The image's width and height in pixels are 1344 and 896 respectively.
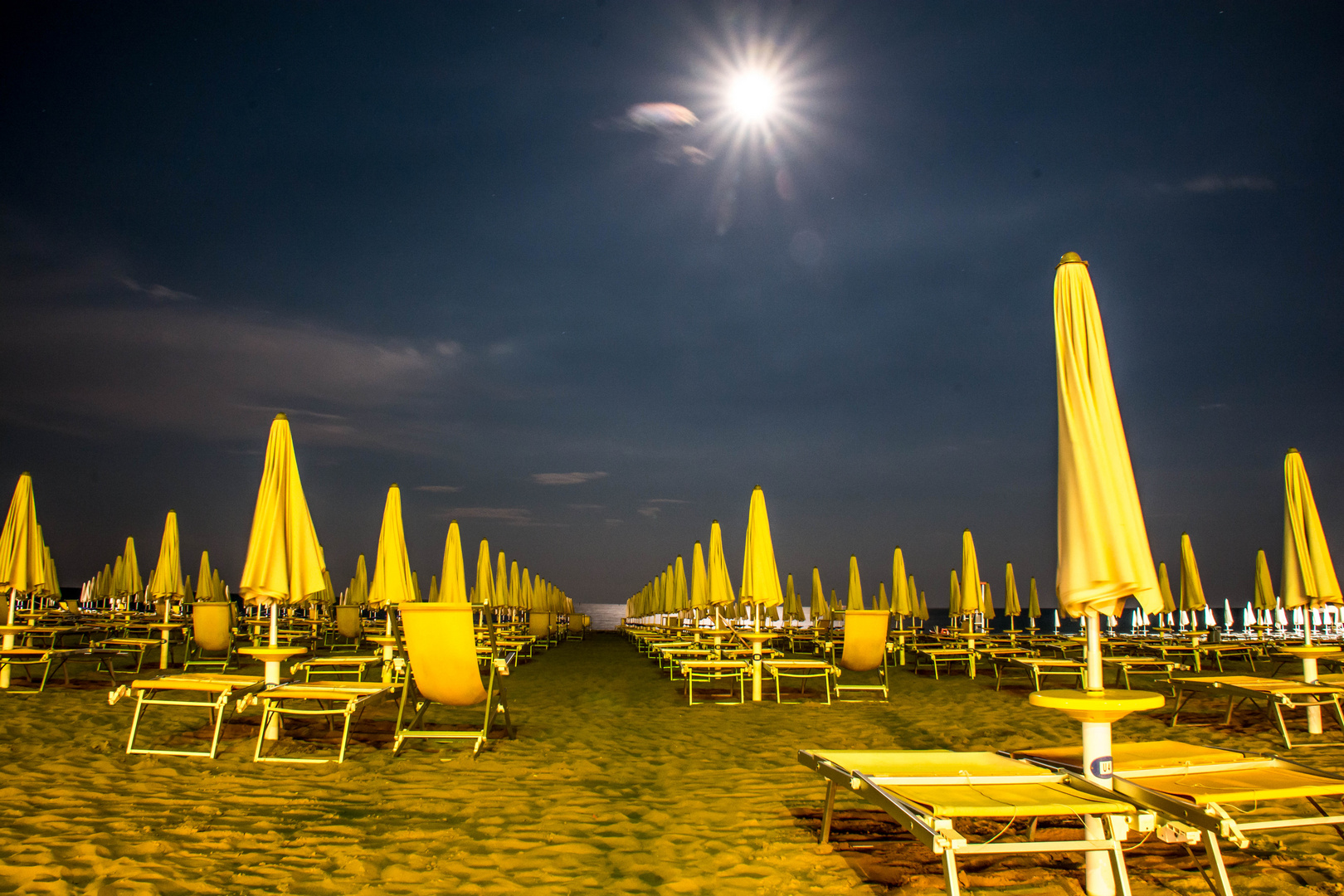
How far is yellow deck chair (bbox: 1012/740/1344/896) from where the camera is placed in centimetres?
226

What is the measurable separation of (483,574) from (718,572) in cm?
669

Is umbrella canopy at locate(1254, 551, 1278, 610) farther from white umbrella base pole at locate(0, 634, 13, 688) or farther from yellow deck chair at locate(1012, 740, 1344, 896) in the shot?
white umbrella base pole at locate(0, 634, 13, 688)

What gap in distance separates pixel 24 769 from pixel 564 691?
5809 millimetres

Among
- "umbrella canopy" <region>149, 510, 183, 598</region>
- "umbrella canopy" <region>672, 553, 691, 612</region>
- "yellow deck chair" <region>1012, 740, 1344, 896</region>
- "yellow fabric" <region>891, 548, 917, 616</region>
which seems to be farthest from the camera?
"umbrella canopy" <region>672, 553, 691, 612</region>

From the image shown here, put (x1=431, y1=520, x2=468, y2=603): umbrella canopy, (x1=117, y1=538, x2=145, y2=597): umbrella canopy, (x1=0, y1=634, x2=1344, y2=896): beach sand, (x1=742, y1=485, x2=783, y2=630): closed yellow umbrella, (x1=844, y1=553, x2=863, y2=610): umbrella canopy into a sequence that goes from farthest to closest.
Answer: (x1=844, y1=553, x2=863, y2=610): umbrella canopy → (x1=117, y1=538, x2=145, y2=597): umbrella canopy → (x1=431, y1=520, x2=468, y2=603): umbrella canopy → (x1=742, y1=485, x2=783, y2=630): closed yellow umbrella → (x1=0, y1=634, x2=1344, y2=896): beach sand

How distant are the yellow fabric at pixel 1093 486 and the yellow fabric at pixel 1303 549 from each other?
588 cm

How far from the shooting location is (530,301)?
33.3 m

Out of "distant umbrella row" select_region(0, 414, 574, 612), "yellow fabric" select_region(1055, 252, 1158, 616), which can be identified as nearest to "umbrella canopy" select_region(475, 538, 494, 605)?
"distant umbrella row" select_region(0, 414, 574, 612)

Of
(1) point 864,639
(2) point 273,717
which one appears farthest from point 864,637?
(2) point 273,717

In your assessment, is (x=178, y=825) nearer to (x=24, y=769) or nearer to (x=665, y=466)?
(x=24, y=769)

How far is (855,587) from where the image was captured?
672 inches

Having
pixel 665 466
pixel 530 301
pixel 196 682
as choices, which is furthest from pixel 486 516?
pixel 196 682

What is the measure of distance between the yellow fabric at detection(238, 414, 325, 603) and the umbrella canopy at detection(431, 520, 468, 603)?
19.2 ft

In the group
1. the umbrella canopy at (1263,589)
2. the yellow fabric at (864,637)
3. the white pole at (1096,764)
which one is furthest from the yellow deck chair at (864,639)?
the umbrella canopy at (1263,589)
